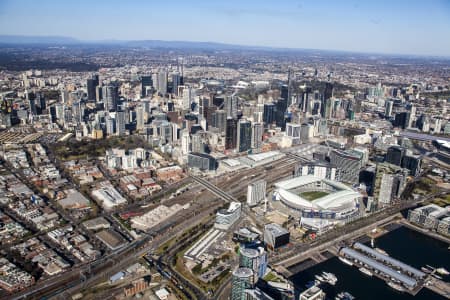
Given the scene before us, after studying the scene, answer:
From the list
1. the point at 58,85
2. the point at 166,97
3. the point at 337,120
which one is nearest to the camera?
the point at 337,120

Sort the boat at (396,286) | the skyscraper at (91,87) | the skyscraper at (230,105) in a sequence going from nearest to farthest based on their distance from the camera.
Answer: the boat at (396,286)
the skyscraper at (230,105)
the skyscraper at (91,87)

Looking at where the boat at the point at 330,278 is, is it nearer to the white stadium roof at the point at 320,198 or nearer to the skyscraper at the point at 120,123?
the white stadium roof at the point at 320,198

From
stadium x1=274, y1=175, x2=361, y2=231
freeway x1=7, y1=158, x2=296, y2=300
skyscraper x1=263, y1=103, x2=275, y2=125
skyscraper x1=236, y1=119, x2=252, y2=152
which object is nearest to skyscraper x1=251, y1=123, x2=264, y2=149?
skyscraper x1=236, y1=119, x2=252, y2=152

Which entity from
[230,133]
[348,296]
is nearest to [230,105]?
[230,133]

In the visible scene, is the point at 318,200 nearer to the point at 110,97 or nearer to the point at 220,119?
the point at 220,119

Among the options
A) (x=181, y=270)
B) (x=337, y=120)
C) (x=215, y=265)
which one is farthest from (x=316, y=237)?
(x=337, y=120)

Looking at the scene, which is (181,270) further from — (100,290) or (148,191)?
(148,191)

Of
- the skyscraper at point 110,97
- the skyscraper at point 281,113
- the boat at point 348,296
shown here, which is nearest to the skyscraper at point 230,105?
the skyscraper at point 281,113
